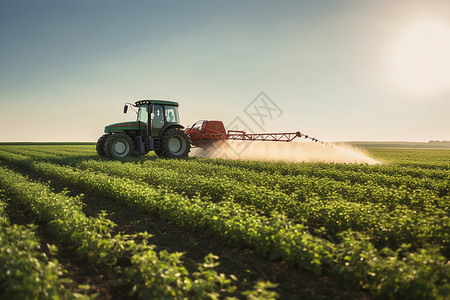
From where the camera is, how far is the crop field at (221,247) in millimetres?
3488

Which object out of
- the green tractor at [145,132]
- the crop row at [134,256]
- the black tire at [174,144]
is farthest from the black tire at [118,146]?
the crop row at [134,256]

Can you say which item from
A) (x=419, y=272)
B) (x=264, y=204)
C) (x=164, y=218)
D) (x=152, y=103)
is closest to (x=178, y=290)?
(x=419, y=272)

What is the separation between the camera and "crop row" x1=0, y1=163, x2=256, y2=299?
133 inches

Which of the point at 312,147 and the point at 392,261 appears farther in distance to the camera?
the point at 312,147

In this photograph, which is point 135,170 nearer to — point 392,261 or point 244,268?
point 244,268

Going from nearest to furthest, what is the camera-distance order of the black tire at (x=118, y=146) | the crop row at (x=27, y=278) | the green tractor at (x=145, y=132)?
the crop row at (x=27, y=278)
the black tire at (x=118, y=146)
the green tractor at (x=145, y=132)

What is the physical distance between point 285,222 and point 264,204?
215 cm

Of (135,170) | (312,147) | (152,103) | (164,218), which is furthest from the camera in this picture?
(312,147)

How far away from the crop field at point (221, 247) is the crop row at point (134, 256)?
0.06 ft

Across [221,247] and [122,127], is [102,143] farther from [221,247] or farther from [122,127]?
[221,247]

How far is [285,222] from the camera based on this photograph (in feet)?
16.4

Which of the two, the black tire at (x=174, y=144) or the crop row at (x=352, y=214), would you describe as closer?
the crop row at (x=352, y=214)

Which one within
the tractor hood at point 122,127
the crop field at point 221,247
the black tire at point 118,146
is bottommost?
the crop field at point 221,247

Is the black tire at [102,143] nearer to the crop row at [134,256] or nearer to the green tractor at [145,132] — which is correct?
the green tractor at [145,132]
